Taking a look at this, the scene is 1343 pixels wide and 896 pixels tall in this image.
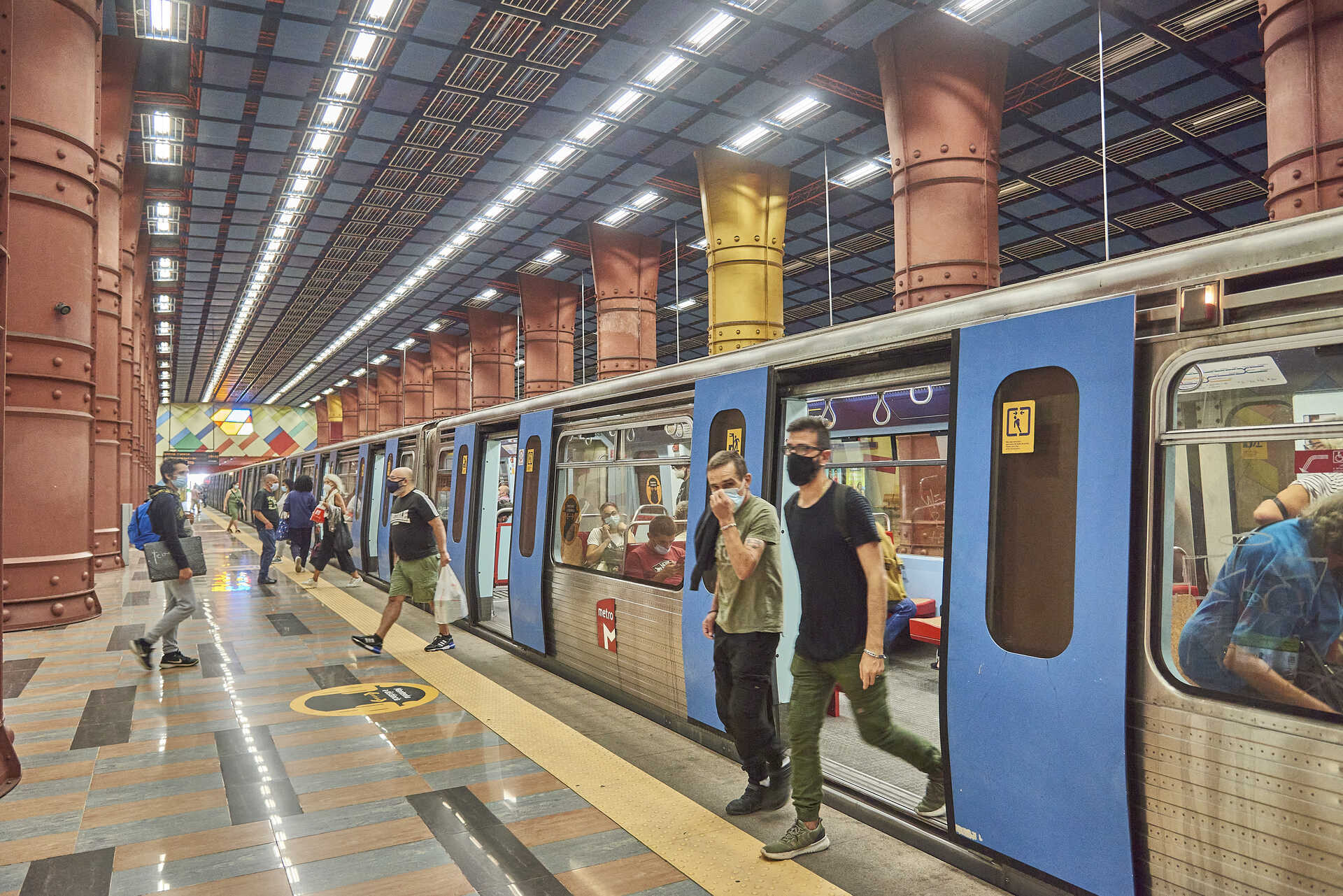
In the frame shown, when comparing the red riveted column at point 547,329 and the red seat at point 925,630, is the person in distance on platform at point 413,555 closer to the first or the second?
the red seat at point 925,630

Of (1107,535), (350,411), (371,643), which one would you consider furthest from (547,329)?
(350,411)

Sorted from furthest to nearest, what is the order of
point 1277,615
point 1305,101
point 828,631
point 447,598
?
point 447,598, point 1305,101, point 828,631, point 1277,615

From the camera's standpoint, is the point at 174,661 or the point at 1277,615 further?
the point at 174,661

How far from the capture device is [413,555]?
7.45m

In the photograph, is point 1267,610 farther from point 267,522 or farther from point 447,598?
point 267,522

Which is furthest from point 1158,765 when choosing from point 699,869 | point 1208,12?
point 1208,12

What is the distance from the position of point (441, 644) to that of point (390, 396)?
28664 mm

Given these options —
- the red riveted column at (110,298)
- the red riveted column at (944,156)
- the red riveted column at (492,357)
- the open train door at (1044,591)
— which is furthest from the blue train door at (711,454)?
the red riveted column at (492,357)

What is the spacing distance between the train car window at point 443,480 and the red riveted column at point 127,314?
20.3 ft

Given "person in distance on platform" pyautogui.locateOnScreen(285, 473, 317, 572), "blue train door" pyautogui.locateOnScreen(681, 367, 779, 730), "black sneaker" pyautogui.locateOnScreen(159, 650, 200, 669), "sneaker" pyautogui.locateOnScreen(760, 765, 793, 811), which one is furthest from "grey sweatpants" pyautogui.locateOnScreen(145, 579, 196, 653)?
"person in distance on platform" pyautogui.locateOnScreen(285, 473, 317, 572)

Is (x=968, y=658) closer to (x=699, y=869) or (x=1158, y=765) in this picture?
(x=1158, y=765)

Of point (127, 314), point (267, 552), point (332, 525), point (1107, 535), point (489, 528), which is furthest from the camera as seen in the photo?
point (127, 314)

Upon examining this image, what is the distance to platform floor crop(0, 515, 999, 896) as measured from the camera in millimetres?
3189

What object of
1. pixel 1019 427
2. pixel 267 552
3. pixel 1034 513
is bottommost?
pixel 267 552
